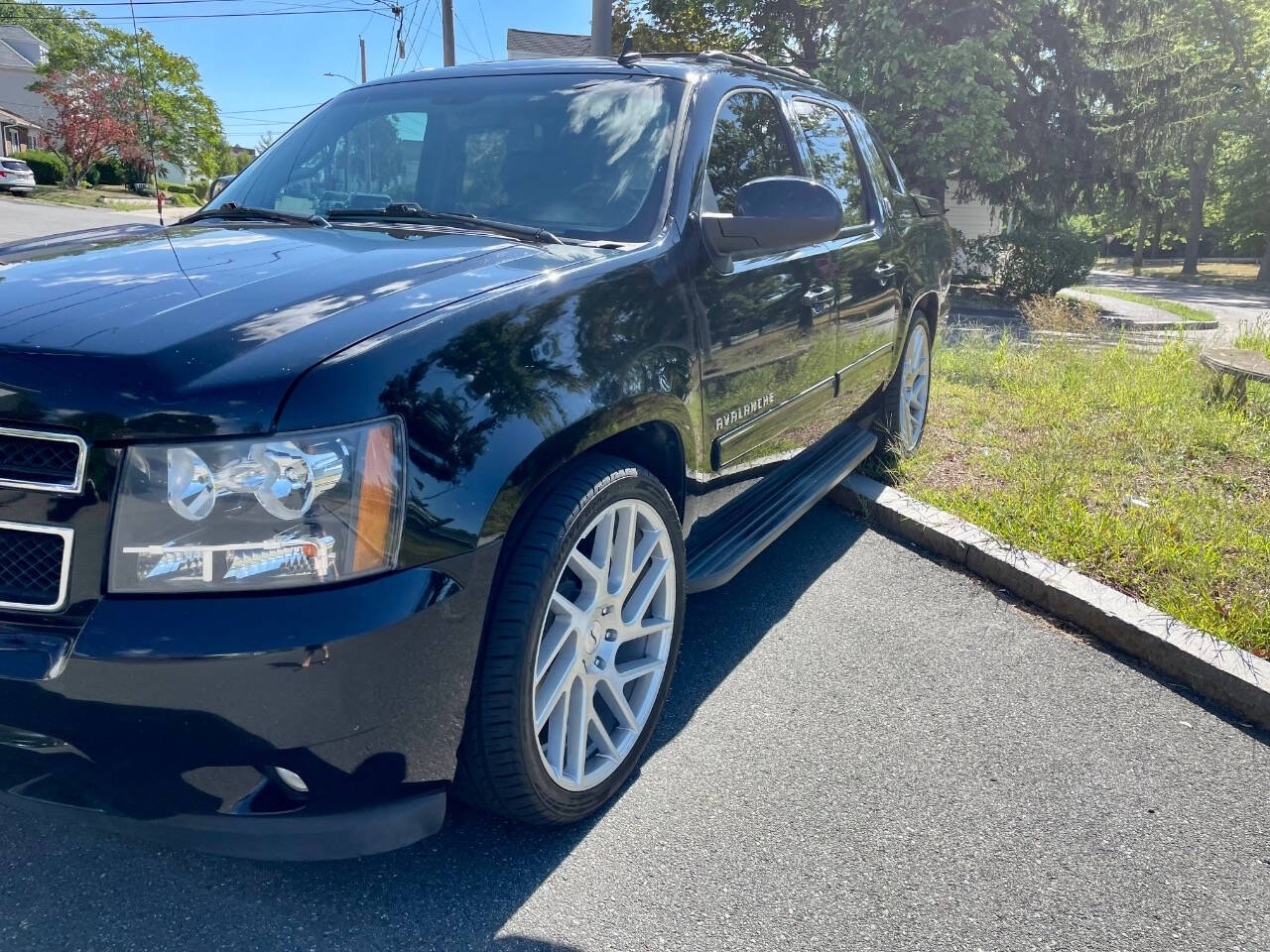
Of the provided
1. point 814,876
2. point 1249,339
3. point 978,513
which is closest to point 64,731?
point 814,876

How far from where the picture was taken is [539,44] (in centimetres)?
3322

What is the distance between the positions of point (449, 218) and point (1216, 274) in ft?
167

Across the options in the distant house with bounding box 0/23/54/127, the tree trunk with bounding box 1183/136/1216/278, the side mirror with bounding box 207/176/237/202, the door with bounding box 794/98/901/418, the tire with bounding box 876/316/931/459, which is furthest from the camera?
the distant house with bounding box 0/23/54/127

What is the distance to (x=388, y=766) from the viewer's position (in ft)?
5.96

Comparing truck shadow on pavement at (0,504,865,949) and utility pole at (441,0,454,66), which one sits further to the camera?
utility pole at (441,0,454,66)

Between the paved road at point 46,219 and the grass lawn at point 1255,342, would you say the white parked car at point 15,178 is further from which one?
the grass lawn at point 1255,342

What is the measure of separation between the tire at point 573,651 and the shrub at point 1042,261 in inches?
692

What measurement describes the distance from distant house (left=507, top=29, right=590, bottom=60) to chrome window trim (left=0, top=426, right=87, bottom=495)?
33092 millimetres

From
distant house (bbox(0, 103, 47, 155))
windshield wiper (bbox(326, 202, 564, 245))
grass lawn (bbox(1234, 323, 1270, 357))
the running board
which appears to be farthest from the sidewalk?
distant house (bbox(0, 103, 47, 155))

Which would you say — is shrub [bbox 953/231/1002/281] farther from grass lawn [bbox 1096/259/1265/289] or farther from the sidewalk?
grass lawn [bbox 1096/259/1265/289]

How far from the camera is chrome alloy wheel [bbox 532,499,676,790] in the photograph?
7.23 ft

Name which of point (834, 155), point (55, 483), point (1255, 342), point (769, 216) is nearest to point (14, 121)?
point (1255, 342)

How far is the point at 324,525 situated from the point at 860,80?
15804 millimetres

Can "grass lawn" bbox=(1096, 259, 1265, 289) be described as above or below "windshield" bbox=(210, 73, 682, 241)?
below
